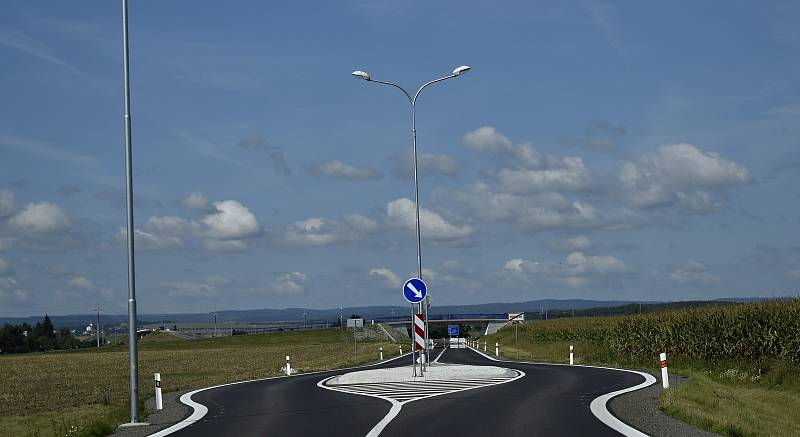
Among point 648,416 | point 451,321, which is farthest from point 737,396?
point 451,321

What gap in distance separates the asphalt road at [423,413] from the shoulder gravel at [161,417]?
1.80ft

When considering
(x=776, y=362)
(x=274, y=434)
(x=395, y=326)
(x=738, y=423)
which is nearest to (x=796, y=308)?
(x=776, y=362)

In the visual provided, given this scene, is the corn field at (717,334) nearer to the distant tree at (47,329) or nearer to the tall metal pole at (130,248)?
the tall metal pole at (130,248)

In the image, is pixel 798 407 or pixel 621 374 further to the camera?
pixel 621 374

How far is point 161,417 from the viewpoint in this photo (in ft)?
62.7

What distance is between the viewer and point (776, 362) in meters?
33.5

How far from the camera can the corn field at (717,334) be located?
111 ft

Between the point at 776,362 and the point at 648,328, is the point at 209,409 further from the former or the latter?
the point at 648,328

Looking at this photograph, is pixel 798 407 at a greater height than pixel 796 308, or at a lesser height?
lesser

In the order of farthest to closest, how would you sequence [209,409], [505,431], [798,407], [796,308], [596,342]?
[596,342]
[796,308]
[798,407]
[209,409]
[505,431]

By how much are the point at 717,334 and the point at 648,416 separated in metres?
23.2

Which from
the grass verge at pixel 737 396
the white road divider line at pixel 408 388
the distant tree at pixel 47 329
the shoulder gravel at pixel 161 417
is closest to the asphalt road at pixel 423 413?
the white road divider line at pixel 408 388

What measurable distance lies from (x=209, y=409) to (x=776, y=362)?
21245mm

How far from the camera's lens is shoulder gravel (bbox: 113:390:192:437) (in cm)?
1634
